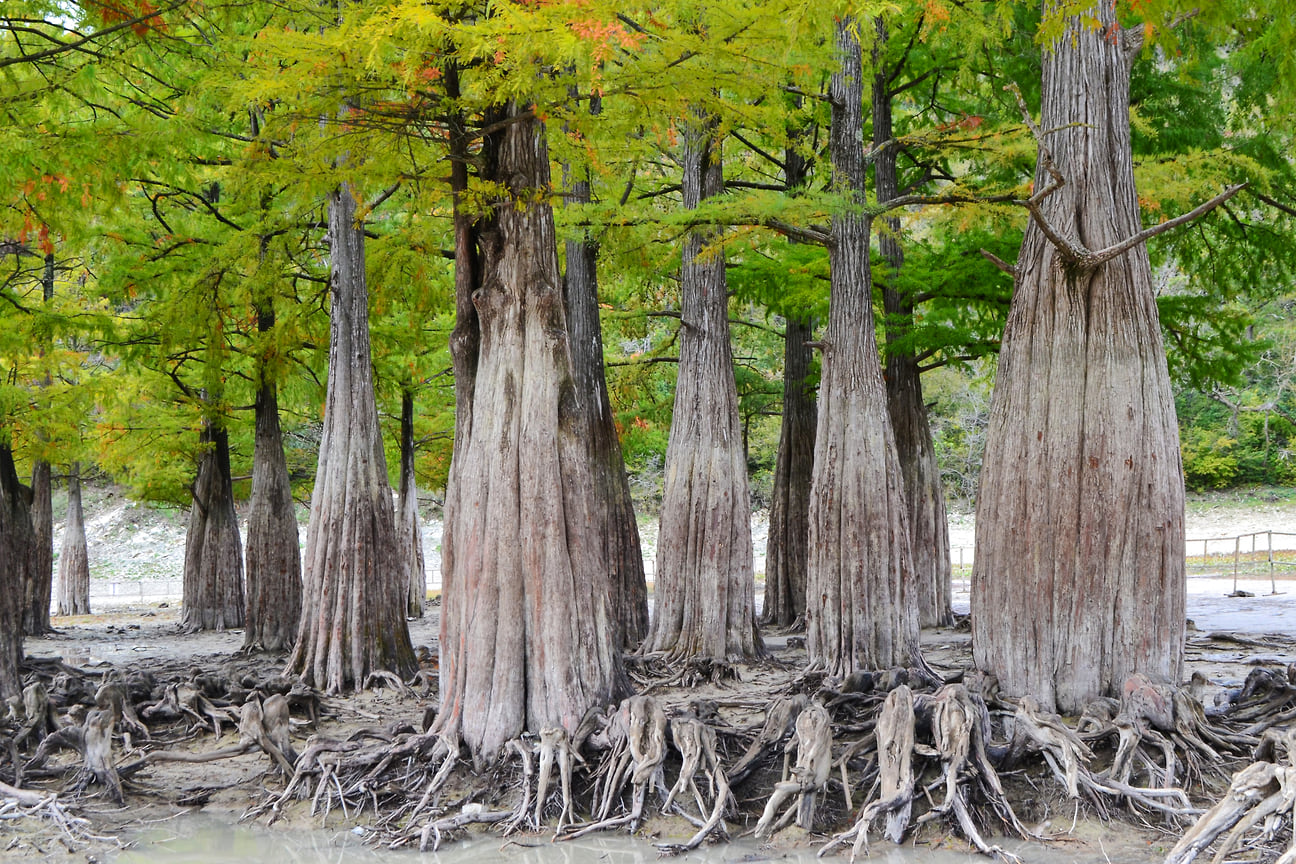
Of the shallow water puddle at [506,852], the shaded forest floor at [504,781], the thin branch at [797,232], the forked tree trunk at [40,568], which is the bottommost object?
the shallow water puddle at [506,852]

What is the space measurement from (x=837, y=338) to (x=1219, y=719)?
567cm

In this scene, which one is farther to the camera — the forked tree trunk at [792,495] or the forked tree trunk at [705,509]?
the forked tree trunk at [792,495]

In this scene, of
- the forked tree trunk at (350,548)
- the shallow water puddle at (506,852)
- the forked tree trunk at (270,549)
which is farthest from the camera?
the forked tree trunk at (270,549)

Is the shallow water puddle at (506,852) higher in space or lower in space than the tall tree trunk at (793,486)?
lower

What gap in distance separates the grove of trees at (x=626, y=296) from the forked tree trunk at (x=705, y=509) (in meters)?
0.05

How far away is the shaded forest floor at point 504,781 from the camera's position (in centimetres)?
742

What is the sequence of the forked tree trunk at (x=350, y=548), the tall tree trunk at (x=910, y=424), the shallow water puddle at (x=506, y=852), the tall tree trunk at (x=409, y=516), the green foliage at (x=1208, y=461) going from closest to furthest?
the shallow water puddle at (x=506, y=852)
the forked tree trunk at (x=350, y=548)
the tall tree trunk at (x=910, y=424)
the tall tree trunk at (x=409, y=516)
the green foliage at (x=1208, y=461)

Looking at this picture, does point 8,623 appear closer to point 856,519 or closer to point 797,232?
point 856,519

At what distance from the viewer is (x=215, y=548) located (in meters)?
21.1

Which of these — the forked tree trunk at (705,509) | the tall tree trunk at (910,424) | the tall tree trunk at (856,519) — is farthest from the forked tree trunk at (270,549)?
the tall tree trunk at (910,424)

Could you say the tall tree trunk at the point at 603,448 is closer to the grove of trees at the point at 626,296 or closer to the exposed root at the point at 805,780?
the grove of trees at the point at 626,296

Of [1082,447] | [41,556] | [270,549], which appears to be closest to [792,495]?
[270,549]

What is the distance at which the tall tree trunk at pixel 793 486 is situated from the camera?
18406mm

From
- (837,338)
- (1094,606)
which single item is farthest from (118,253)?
(1094,606)
